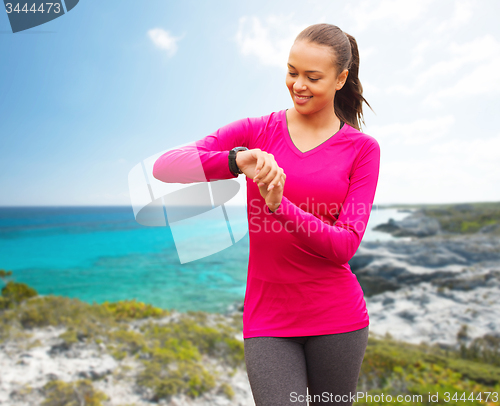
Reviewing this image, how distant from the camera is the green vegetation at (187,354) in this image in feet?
12.5

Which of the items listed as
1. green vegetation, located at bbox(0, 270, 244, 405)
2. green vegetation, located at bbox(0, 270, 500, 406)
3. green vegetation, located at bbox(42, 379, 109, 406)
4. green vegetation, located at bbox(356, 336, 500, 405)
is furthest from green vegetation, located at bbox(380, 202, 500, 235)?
green vegetation, located at bbox(42, 379, 109, 406)

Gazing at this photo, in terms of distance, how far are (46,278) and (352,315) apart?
5866 millimetres

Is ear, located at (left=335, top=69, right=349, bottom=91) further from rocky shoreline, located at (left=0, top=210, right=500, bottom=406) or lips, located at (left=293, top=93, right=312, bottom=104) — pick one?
rocky shoreline, located at (left=0, top=210, right=500, bottom=406)

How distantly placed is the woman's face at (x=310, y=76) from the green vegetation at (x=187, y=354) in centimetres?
357

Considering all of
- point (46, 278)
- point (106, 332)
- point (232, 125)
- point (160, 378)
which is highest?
point (232, 125)

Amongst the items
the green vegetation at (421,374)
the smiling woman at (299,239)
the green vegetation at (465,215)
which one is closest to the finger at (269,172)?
the smiling woman at (299,239)

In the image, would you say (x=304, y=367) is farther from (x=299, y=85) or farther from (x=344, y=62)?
(x=344, y=62)

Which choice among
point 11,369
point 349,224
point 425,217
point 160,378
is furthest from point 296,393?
point 425,217

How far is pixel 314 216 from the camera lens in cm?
111

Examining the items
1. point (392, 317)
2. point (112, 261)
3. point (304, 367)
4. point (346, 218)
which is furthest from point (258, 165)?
point (112, 261)

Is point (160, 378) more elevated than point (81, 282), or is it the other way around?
point (81, 282)

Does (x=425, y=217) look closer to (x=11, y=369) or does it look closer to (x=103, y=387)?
(x=103, y=387)

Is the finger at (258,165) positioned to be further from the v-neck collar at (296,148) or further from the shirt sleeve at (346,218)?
the v-neck collar at (296,148)

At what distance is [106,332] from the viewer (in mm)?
4422
